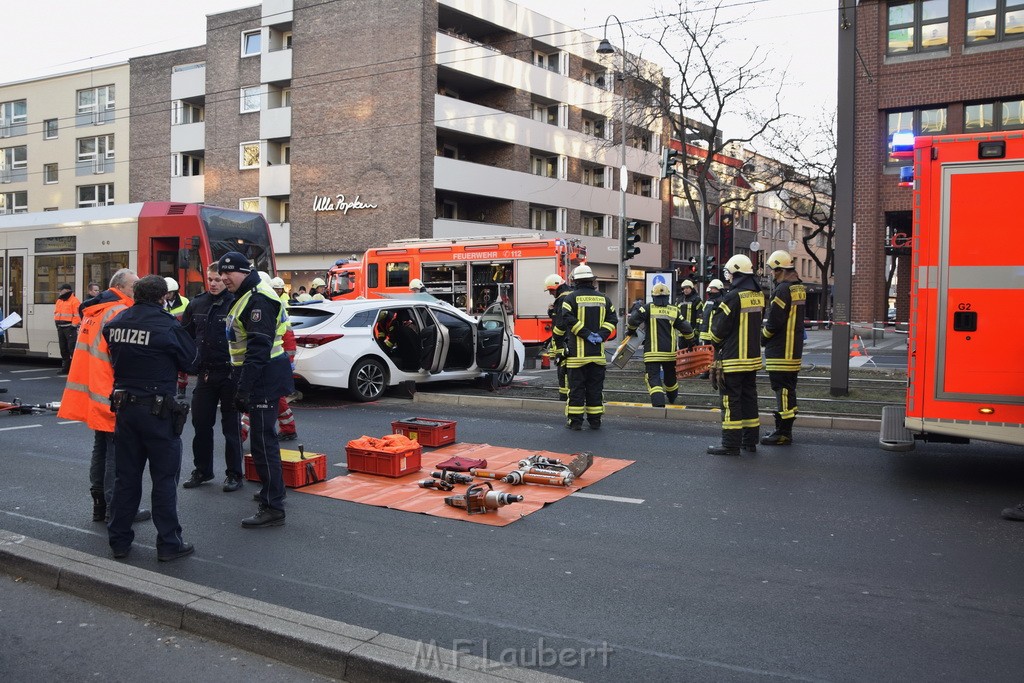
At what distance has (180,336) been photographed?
5270 millimetres

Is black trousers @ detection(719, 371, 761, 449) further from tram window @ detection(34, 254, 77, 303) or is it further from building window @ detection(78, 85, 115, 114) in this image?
building window @ detection(78, 85, 115, 114)

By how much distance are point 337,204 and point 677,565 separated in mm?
33830

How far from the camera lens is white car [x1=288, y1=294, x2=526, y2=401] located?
1209 centimetres

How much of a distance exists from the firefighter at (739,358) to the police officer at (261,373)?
4633 mm

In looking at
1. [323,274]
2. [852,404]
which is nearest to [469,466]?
[852,404]

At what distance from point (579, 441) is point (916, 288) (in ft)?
12.9

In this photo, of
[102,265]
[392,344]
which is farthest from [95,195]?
[392,344]

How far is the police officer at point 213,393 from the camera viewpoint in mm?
6902

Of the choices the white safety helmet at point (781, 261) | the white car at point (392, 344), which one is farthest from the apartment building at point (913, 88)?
the white safety helmet at point (781, 261)

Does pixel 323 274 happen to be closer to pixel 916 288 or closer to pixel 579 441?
pixel 579 441

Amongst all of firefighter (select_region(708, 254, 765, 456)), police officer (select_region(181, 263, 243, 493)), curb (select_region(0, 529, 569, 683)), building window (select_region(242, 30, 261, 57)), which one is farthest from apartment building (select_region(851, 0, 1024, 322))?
building window (select_region(242, 30, 261, 57))

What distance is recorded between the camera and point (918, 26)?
24188 millimetres

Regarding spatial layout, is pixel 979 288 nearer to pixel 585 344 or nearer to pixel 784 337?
pixel 784 337

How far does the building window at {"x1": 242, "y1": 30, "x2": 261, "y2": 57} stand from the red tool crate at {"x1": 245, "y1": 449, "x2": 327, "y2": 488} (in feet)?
121
